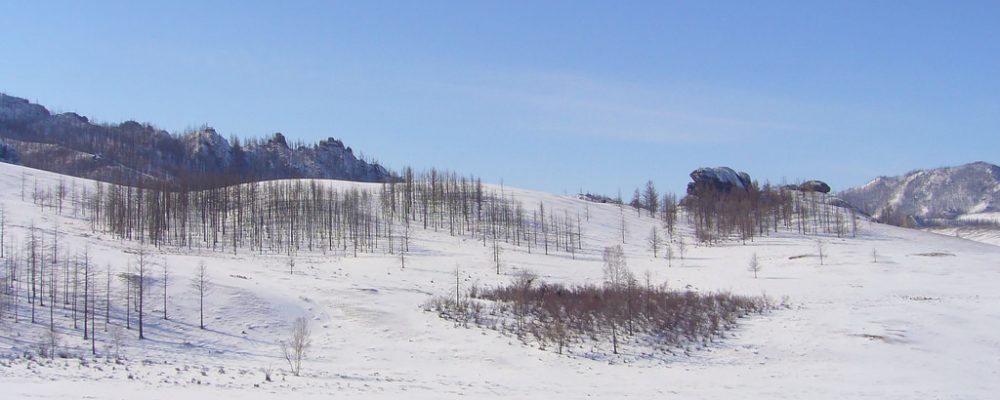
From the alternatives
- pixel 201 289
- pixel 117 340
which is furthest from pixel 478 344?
pixel 117 340

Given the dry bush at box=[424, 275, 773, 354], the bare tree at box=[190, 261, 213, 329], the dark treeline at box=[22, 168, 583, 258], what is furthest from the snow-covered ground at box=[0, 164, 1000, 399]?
the dark treeline at box=[22, 168, 583, 258]

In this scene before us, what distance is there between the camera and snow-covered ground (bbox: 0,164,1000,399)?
33.7m

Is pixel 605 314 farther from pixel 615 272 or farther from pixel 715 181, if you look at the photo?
pixel 715 181

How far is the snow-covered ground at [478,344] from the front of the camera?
33.7 m

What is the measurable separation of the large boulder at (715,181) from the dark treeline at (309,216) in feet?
141

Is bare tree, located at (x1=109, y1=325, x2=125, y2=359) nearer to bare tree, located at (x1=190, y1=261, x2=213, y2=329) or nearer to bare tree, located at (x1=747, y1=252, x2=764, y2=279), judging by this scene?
bare tree, located at (x1=190, y1=261, x2=213, y2=329)

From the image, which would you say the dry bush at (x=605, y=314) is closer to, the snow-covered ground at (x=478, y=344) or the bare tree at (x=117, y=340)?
the snow-covered ground at (x=478, y=344)

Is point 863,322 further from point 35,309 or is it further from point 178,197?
point 178,197

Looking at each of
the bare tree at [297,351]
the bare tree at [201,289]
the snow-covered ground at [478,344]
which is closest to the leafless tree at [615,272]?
the snow-covered ground at [478,344]

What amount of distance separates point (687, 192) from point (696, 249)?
61182 mm

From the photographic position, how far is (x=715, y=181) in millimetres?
179625

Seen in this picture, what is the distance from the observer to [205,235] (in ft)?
363

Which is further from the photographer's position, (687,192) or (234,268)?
(687,192)

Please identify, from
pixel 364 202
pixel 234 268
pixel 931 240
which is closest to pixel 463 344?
pixel 234 268
